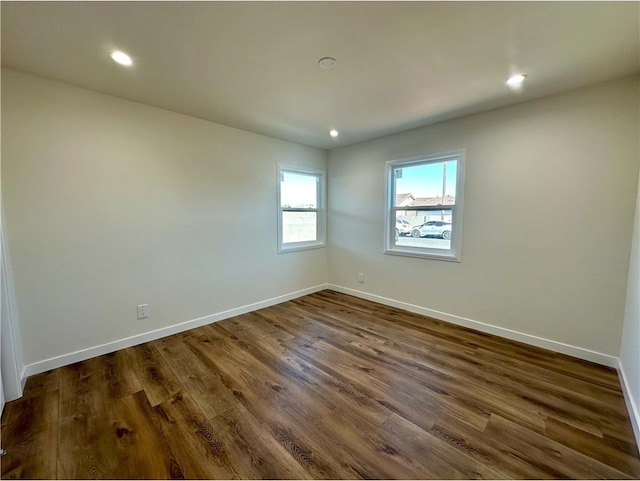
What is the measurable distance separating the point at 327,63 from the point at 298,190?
93.4 inches

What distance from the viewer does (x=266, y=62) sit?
74.5 inches

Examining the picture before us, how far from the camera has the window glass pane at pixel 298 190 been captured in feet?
13.1

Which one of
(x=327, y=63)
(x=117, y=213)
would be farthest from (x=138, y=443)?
(x=327, y=63)

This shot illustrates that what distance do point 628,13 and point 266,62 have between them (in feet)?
6.89

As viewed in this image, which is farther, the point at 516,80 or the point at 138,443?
the point at 516,80

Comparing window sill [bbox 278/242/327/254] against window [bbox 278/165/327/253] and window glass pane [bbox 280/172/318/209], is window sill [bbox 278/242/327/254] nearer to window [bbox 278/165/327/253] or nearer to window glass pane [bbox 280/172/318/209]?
window [bbox 278/165/327/253]

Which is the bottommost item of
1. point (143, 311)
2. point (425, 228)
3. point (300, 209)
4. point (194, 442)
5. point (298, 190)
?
point (194, 442)

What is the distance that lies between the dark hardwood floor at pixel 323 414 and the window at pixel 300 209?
1.77 m

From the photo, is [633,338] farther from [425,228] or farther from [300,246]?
→ [300,246]

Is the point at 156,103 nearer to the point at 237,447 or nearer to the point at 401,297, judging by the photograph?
the point at 237,447

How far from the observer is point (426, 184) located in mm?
3410

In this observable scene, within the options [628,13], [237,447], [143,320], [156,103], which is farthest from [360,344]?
[156,103]

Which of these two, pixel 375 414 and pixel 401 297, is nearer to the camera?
pixel 375 414

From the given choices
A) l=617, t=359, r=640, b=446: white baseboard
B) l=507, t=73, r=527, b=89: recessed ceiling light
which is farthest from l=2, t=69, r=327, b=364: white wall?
l=617, t=359, r=640, b=446: white baseboard
